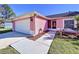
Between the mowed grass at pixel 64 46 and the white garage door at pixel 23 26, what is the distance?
0.72 m

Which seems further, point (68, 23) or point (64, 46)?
point (68, 23)


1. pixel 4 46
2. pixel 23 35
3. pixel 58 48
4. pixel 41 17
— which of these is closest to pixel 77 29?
pixel 58 48

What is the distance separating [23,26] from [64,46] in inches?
46.3

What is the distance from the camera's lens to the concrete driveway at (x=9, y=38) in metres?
3.08

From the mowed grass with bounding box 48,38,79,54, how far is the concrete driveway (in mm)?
779

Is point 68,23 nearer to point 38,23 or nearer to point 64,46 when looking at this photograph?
point 64,46

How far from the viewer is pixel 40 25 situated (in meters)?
3.38

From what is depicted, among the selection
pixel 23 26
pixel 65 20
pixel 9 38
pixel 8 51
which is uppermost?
pixel 65 20

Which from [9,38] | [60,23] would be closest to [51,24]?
[60,23]

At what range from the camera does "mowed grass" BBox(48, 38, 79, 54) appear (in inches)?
116

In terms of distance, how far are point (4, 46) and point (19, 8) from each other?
98cm

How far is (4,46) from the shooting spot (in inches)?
120
